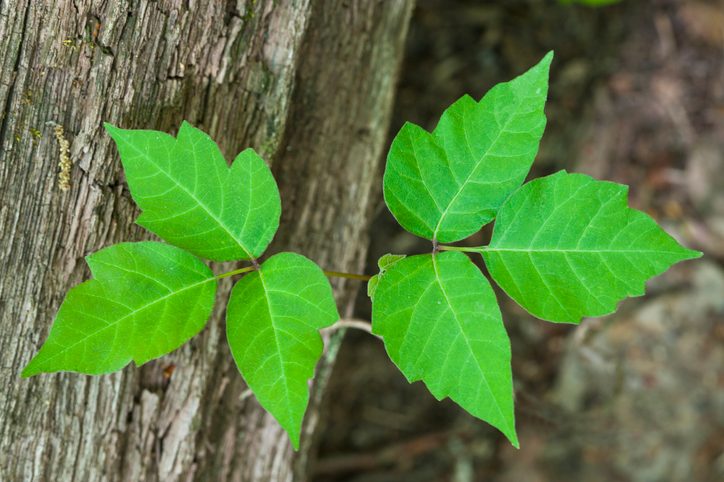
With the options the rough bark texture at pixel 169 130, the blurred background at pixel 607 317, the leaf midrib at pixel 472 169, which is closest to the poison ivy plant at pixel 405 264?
the leaf midrib at pixel 472 169

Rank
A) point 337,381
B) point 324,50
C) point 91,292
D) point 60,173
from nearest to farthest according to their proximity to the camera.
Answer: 1. point 91,292
2. point 60,173
3. point 324,50
4. point 337,381

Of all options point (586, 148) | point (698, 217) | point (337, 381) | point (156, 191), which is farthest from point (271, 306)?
point (698, 217)

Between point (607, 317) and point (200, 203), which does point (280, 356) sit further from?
point (607, 317)

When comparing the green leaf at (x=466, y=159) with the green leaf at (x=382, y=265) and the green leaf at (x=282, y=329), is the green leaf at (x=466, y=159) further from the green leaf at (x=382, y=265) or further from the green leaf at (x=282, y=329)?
the green leaf at (x=282, y=329)

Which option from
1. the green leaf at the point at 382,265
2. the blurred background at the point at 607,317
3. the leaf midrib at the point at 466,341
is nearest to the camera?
the leaf midrib at the point at 466,341

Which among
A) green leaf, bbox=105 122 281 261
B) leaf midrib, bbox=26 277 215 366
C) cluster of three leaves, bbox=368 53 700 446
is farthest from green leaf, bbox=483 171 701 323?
leaf midrib, bbox=26 277 215 366

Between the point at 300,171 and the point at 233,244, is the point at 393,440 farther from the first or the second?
the point at 233,244
